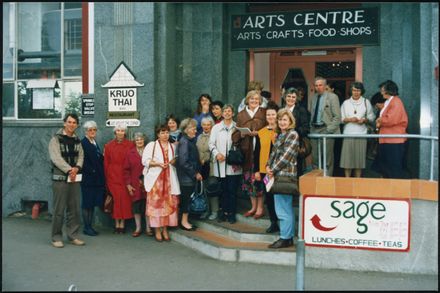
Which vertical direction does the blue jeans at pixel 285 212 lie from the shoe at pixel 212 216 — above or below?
above

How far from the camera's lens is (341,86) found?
12008 mm

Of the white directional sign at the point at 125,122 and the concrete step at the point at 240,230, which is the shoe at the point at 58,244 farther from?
the white directional sign at the point at 125,122

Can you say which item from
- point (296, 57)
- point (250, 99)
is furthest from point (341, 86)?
point (250, 99)

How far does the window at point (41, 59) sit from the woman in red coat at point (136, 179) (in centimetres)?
229

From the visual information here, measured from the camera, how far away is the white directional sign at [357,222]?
23.6ft

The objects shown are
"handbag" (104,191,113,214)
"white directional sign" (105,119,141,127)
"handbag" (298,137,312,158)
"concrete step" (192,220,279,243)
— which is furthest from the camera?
"white directional sign" (105,119,141,127)

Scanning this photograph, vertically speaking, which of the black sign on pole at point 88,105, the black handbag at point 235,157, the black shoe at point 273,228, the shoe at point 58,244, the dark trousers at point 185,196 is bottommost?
the shoe at point 58,244

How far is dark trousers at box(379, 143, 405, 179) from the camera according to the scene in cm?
760

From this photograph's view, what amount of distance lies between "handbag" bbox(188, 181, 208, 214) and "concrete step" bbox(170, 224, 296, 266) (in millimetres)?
439

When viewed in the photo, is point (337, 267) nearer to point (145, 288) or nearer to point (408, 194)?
point (408, 194)

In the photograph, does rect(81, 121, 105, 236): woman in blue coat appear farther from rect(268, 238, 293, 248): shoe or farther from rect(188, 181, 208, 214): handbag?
rect(268, 238, 293, 248): shoe

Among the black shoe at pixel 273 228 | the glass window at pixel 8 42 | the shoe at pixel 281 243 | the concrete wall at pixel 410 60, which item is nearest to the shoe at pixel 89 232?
the black shoe at pixel 273 228

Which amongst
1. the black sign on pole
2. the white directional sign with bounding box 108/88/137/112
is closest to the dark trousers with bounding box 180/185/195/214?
the white directional sign with bounding box 108/88/137/112

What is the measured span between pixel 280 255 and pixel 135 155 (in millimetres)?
3085
